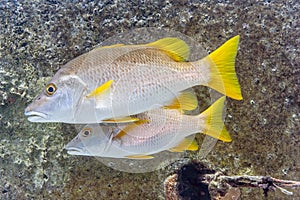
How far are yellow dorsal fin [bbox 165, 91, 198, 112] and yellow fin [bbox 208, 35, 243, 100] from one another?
0.09 meters

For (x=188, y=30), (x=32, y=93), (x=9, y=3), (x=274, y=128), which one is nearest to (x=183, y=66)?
(x=188, y=30)

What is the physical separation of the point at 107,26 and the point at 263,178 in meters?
0.82

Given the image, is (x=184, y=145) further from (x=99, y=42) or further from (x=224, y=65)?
(x=99, y=42)

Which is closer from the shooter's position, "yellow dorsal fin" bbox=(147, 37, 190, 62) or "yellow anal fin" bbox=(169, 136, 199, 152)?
"yellow dorsal fin" bbox=(147, 37, 190, 62)

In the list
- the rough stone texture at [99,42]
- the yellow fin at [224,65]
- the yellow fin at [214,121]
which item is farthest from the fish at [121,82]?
the rough stone texture at [99,42]

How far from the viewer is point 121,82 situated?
104cm

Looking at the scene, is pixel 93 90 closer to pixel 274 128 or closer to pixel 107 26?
pixel 107 26

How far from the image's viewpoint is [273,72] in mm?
1524

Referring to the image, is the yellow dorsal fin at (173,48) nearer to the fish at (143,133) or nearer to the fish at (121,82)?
the fish at (121,82)

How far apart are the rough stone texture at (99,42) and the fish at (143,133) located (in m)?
0.33

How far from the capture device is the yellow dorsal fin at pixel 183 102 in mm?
1127

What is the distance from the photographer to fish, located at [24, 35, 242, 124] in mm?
1029

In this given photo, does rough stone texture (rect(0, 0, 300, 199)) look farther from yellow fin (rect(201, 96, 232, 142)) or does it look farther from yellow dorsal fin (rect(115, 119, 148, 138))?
yellow dorsal fin (rect(115, 119, 148, 138))

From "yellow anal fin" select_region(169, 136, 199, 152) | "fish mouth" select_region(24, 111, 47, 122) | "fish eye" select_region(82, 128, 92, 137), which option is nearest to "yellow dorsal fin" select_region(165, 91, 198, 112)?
"yellow anal fin" select_region(169, 136, 199, 152)
